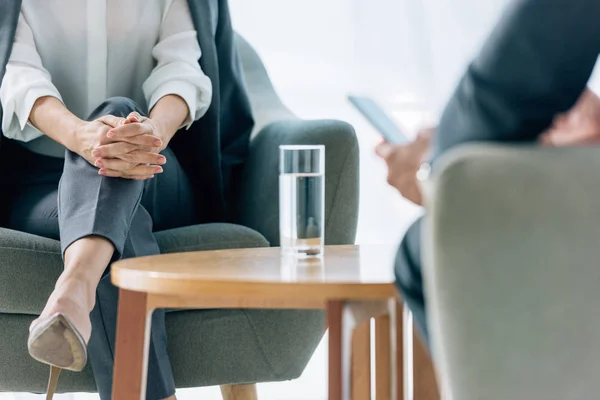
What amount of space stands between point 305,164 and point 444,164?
2.19 feet

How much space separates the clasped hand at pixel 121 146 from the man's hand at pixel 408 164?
2.44 ft

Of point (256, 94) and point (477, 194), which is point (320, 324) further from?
point (477, 194)

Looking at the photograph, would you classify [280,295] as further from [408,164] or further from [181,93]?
[181,93]

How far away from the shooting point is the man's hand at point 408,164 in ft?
2.66

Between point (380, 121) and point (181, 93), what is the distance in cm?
92

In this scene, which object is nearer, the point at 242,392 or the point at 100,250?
the point at 100,250

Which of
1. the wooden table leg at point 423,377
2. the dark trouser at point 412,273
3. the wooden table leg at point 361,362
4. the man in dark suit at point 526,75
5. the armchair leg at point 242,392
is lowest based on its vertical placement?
the armchair leg at point 242,392

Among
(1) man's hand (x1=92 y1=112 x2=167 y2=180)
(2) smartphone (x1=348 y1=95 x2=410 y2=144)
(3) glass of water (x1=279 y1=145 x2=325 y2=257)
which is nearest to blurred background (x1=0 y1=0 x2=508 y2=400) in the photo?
(1) man's hand (x1=92 y1=112 x2=167 y2=180)

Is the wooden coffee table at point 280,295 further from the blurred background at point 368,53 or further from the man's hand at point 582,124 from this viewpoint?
the blurred background at point 368,53

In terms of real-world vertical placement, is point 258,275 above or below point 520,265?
below

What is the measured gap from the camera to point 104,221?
1.39 meters

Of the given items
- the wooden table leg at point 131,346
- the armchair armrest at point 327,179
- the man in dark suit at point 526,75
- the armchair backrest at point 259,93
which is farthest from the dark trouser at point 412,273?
the armchair backrest at point 259,93

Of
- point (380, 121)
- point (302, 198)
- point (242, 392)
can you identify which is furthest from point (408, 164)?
point (242, 392)

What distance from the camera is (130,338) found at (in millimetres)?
1109
